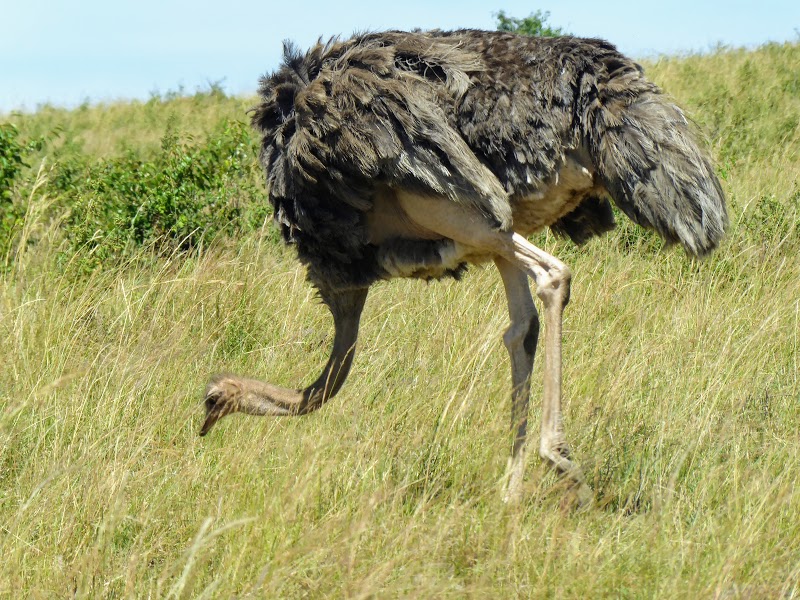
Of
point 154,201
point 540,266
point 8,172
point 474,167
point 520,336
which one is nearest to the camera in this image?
point 474,167

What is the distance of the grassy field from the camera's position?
3.23 metres

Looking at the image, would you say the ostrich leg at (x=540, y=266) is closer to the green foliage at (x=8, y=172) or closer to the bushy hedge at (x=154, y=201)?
the bushy hedge at (x=154, y=201)

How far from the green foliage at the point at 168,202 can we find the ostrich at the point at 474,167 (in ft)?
8.31

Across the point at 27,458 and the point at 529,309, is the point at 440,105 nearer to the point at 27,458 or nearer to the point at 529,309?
the point at 529,309

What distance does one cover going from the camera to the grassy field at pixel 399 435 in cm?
323

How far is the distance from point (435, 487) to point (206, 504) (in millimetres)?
794

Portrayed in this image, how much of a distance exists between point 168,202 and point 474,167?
3754 millimetres

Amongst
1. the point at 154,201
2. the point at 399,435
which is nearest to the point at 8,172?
the point at 154,201

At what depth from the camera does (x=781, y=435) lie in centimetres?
431

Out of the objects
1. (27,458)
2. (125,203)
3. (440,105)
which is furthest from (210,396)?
(125,203)

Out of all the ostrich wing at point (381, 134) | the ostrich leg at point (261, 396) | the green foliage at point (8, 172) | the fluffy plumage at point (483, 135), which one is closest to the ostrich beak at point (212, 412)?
the ostrich leg at point (261, 396)

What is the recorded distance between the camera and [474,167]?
4.11 metres

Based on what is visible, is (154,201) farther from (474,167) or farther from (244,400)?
(474,167)

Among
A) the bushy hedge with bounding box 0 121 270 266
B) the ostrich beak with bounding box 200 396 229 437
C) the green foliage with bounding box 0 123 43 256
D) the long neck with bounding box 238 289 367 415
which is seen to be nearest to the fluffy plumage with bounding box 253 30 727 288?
the long neck with bounding box 238 289 367 415
